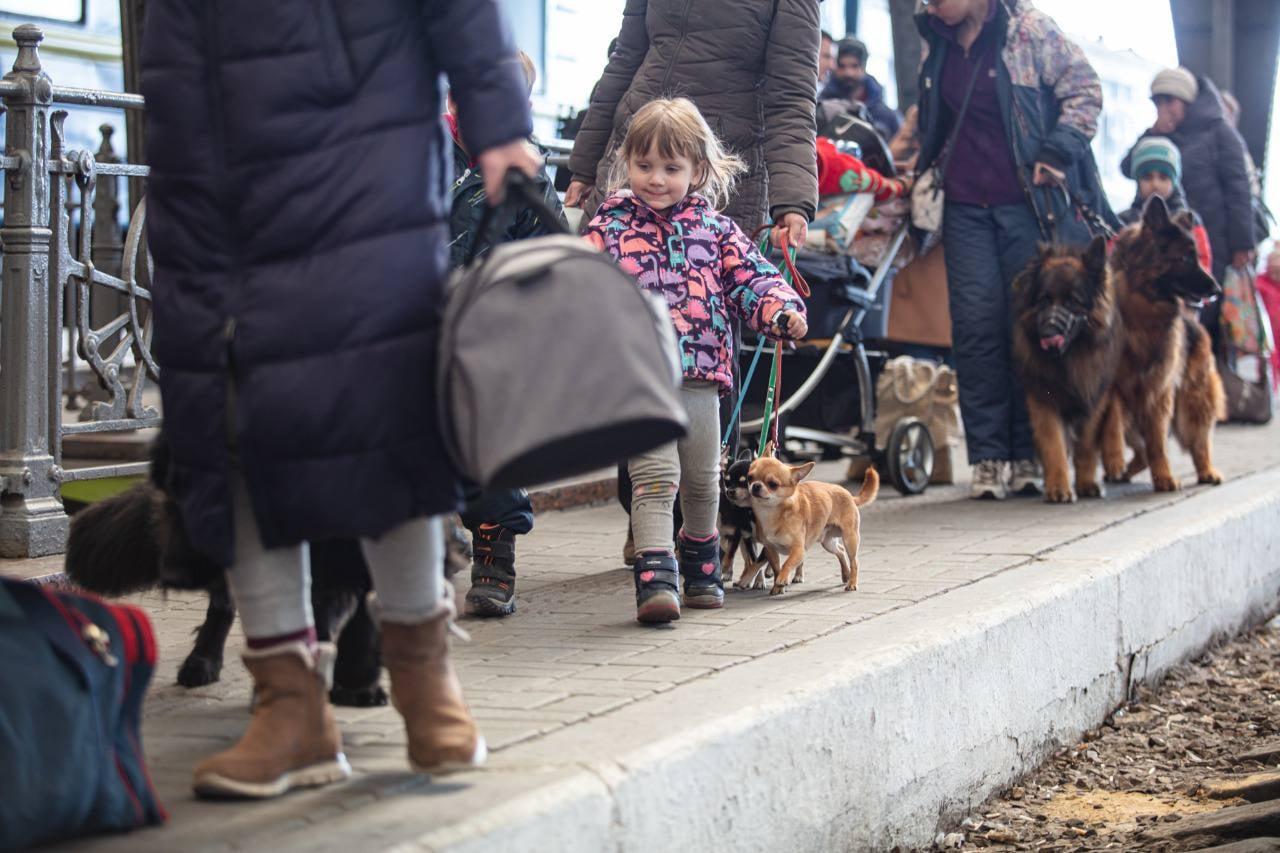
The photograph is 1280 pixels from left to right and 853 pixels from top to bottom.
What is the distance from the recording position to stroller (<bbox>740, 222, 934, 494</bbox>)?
8.00 m

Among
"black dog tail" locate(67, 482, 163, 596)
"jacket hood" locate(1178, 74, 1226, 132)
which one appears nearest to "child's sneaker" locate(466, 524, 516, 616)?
"black dog tail" locate(67, 482, 163, 596)

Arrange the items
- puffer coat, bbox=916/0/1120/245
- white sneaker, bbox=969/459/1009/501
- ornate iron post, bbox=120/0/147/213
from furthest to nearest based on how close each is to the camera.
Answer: ornate iron post, bbox=120/0/147/213 → white sneaker, bbox=969/459/1009/501 → puffer coat, bbox=916/0/1120/245

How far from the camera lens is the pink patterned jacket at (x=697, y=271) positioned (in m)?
5.02

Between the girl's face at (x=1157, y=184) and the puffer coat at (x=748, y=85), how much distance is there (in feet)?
16.9

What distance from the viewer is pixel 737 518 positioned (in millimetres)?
5539

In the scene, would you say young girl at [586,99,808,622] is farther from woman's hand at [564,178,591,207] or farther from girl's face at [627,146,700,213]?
woman's hand at [564,178,591,207]

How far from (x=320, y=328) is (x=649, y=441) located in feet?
1.94

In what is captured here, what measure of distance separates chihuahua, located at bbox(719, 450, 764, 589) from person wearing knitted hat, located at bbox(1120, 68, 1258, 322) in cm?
751

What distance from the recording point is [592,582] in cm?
574

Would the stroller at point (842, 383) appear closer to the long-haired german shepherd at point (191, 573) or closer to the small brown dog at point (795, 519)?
the small brown dog at point (795, 519)

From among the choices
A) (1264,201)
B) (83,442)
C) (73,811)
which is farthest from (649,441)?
(1264,201)

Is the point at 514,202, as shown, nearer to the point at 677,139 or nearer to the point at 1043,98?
the point at 677,139

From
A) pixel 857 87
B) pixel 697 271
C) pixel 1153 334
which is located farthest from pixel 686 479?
pixel 857 87

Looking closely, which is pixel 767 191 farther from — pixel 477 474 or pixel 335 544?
pixel 477 474
